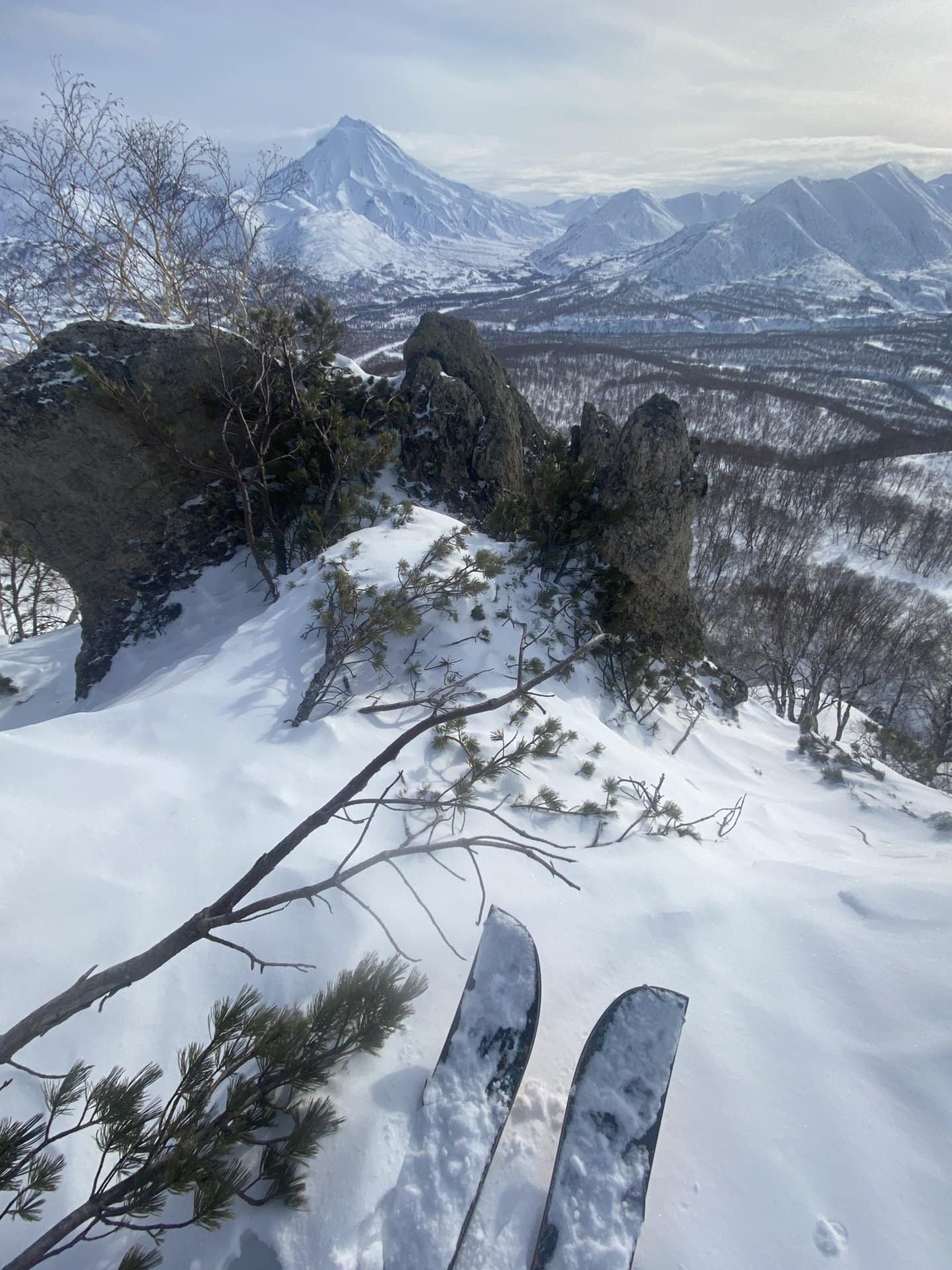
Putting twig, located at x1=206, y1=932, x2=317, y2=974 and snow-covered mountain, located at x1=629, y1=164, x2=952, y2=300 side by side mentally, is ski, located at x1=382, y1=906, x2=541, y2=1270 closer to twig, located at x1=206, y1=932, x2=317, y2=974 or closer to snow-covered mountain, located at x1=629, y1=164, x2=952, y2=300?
twig, located at x1=206, y1=932, x2=317, y2=974

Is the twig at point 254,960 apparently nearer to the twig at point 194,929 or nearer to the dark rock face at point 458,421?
the twig at point 194,929

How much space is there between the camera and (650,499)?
7488 millimetres

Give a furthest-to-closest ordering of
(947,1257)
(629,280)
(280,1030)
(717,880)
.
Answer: (629,280), (717,880), (947,1257), (280,1030)

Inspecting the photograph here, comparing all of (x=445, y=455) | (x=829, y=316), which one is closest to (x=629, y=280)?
(x=829, y=316)

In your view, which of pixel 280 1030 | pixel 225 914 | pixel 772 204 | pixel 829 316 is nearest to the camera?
pixel 225 914

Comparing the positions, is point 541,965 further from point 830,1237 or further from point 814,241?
point 814,241

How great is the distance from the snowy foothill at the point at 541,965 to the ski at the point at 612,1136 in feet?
0.39

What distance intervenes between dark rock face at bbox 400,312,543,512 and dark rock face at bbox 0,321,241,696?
2879mm

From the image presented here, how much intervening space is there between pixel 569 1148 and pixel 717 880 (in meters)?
1.94

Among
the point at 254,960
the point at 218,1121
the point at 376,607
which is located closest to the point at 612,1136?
the point at 218,1121

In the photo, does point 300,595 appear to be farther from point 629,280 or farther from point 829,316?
point 629,280

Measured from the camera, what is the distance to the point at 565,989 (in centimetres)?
264

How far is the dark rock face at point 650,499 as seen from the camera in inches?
292

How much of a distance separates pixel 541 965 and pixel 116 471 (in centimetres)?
794
